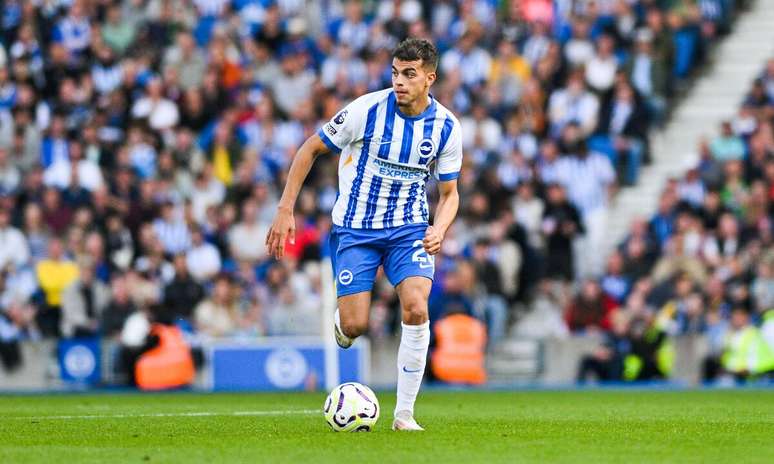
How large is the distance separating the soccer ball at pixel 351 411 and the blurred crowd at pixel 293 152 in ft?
34.3

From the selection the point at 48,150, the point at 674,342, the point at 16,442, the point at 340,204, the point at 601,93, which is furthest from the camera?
the point at 601,93

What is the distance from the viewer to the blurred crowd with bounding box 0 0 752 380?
21.3 meters

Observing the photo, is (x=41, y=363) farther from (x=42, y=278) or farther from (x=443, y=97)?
(x=443, y=97)

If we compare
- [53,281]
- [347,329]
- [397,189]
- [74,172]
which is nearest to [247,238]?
[74,172]

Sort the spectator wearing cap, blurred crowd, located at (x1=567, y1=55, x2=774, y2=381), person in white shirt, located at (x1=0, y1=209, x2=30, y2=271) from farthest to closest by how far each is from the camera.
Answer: the spectator wearing cap, person in white shirt, located at (x1=0, y1=209, x2=30, y2=271), blurred crowd, located at (x1=567, y1=55, x2=774, y2=381)

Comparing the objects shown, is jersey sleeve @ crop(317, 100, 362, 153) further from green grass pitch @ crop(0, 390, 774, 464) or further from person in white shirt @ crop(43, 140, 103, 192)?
person in white shirt @ crop(43, 140, 103, 192)

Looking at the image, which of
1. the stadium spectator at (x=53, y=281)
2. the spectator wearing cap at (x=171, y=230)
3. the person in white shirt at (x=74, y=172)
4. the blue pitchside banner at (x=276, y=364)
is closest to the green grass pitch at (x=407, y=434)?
the blue pitchside banner at (x=276, y=364)

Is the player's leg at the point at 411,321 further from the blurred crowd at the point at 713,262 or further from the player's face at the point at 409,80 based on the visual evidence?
the blurred crowd at the point at 713,262

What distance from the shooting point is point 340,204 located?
11.0 m

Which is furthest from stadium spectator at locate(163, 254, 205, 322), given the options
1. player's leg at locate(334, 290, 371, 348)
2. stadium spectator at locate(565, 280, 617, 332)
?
player's leg at locate(334, 290, 371, 348)

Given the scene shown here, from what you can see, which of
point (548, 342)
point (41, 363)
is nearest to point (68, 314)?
point (41, 363)

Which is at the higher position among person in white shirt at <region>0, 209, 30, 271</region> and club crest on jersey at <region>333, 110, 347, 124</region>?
club crest on jersey at <region>333, 110, 347, 124</region>

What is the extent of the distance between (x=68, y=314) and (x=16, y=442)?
11.5 m

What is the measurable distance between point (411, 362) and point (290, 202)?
1.30 metres
